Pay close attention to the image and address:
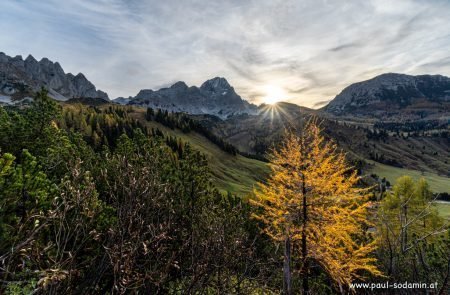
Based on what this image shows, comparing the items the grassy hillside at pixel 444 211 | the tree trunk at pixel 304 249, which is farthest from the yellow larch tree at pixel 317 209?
the grassy hillside at pixel 444 211

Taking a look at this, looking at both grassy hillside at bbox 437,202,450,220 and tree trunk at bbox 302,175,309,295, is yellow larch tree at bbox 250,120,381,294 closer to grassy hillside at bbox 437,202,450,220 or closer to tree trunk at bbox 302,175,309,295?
tree trunk at bbox 302,175,309,295

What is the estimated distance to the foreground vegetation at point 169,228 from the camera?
5805mm

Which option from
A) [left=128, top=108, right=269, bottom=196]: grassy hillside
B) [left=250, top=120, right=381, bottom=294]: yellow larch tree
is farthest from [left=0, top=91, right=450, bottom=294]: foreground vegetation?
[left=128, top=108, right=269, bottom=196]: grassy hillside

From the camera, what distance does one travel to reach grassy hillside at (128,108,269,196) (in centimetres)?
11205

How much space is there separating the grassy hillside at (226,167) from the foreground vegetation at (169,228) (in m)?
79.4

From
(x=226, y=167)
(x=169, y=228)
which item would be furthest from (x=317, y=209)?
(x=226, y=167)

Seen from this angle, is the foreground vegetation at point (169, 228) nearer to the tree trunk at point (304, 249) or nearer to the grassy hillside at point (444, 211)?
the tree trunk at point (304, 249)

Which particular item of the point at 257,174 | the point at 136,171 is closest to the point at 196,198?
the point at 136,171

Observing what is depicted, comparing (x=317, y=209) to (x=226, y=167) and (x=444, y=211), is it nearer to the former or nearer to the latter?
(x=226, y=167)

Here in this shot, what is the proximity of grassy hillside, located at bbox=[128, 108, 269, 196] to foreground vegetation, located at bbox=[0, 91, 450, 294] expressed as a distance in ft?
261

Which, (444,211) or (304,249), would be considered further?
(444,211)

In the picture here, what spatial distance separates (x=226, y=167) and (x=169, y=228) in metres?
135

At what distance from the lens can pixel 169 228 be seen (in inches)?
290

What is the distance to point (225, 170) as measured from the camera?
443ft
